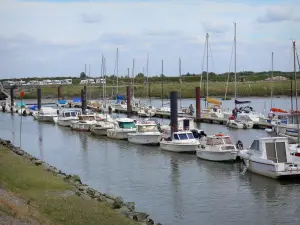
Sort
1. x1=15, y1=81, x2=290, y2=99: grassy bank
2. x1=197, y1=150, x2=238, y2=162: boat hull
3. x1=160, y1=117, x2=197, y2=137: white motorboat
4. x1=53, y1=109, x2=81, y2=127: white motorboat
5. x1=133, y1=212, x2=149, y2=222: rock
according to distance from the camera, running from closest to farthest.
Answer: x1=133, y1=212, x2=149, y2=222: rock < x1=197, y1=150, x2=238, y2=162: boat hull < x1=160, y1=117, x2=197, y2=137: white motorboat < x1=53, y1=109, x2=81, y2=127: white motorboat < x1=15, y1=81, x2=290, y2=99: grassy bank

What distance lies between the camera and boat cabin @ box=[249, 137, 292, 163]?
3441cm

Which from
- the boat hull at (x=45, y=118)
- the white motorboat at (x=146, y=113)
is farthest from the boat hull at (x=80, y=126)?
the white motorboat at (x=146, y=113)

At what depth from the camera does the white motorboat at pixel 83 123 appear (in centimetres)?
7019

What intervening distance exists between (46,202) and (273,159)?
53.2 ft

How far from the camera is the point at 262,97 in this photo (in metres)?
155

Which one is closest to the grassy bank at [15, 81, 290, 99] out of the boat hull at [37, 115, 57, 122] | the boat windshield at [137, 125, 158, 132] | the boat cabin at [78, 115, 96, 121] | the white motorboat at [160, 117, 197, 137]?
the boat hull at [37, 115, 57, 122]

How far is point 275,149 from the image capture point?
3462 cm

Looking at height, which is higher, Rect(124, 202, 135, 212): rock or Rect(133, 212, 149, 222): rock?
Rect(133, 212, 149, 222): rock

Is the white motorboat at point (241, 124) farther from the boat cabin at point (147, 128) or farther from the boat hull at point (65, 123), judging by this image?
the boat hull at point (65, 123)

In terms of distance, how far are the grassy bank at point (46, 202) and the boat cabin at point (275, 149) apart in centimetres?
1278

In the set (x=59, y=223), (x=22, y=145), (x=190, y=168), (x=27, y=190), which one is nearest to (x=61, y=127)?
(x=22, y=145)

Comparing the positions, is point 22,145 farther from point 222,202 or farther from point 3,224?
point 3,224

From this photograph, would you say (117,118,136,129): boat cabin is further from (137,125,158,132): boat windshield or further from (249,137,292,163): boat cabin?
(249,137,292,163): boat cabin

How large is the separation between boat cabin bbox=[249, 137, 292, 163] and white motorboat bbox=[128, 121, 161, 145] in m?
19.0
